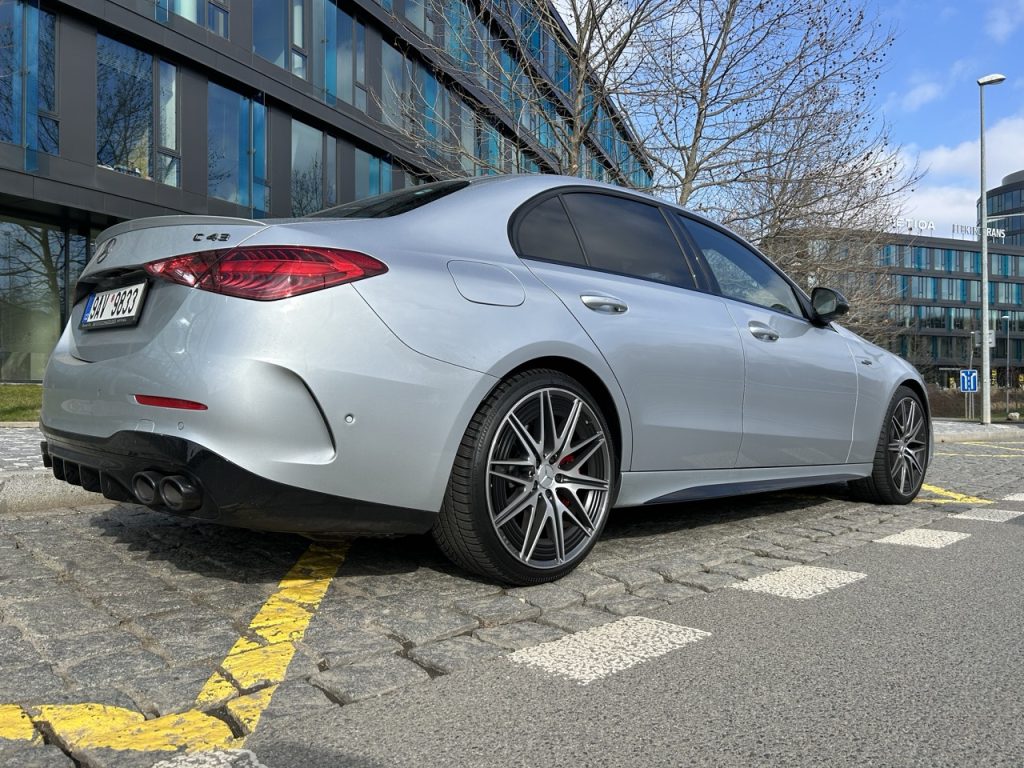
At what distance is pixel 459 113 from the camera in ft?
40.2

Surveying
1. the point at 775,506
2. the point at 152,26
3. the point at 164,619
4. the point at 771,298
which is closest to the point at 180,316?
the point at 164,619

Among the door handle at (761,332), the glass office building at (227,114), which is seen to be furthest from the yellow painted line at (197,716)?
the glass office building at (227,114)

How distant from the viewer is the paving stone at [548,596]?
9.21 ft

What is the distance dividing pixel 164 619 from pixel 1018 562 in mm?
3388

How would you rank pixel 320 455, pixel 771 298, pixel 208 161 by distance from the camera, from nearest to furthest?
1. pixel 320 455
2. pixel 771 298
3. pixel 208 161

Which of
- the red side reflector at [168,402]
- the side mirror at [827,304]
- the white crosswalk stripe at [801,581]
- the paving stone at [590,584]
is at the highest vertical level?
the side mirror at [827,304]

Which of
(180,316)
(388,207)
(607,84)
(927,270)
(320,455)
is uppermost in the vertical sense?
(927,270)

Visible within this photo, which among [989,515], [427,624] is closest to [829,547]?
[989,515]

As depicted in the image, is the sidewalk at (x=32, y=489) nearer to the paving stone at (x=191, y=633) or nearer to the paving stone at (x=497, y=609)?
→ the paving stone at (x=191, y=633)

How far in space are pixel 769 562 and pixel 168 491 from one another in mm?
2381

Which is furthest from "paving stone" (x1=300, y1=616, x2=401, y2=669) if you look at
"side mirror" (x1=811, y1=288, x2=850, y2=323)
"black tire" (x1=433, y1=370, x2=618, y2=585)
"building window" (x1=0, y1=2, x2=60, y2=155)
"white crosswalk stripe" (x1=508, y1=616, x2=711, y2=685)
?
"building window" (x1=0, y1=2, x2=60, y2=155)

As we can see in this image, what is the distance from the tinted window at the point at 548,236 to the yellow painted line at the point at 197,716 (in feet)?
5.15

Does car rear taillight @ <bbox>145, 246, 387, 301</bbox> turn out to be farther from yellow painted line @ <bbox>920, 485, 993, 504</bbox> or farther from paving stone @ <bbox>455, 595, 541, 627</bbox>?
yellow painted line @ <bbox>920, 485, 993, 504</bbox>

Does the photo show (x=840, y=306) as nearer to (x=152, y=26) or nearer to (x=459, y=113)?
(x=459, y=113)
